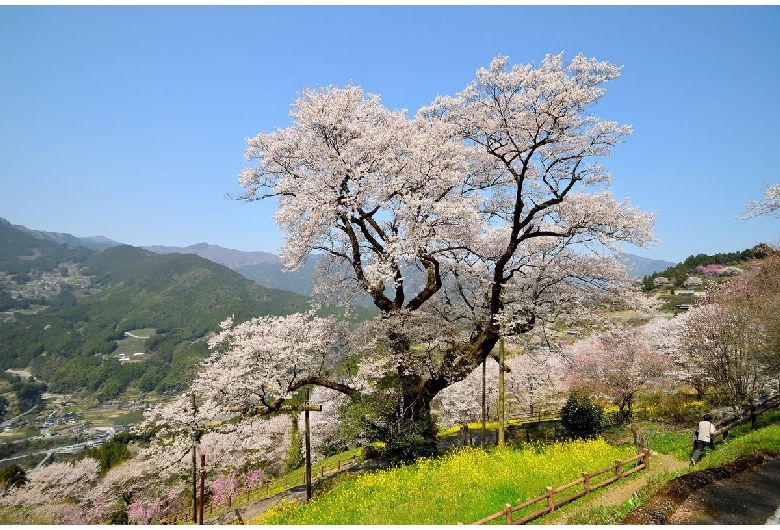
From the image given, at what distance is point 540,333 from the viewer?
18359 mm

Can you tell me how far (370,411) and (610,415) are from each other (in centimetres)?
2275

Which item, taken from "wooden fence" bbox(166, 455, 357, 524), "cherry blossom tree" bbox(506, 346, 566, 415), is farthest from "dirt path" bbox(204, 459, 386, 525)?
"cherry blossom tree" bbox(506, 346, 566, 415)

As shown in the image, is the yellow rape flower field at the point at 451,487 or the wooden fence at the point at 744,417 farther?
the wooden fence at the point at 744,417

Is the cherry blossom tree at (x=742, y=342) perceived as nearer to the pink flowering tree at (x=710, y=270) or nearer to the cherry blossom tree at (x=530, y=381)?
the cherry blossom tree at (x=530, y=381)

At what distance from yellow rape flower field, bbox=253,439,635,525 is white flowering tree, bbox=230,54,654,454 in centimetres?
330

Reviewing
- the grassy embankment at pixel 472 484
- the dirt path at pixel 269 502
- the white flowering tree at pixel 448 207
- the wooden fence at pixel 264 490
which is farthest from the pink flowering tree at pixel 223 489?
the white flowering tree at pixel 448 207

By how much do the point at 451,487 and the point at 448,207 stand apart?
32.8ft

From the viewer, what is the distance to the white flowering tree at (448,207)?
15.4 meters

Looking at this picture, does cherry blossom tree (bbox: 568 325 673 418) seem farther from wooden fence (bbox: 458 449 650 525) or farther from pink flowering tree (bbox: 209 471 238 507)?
pink flowering tree (bbox: 209 471 238 507)

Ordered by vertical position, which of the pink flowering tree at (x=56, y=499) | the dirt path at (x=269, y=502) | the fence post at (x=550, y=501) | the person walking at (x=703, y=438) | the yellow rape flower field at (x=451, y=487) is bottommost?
the pink flowering tree at (x=56, y=499)

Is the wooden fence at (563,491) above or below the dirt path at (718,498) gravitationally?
below

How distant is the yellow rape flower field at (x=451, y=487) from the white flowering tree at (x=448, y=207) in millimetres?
3304

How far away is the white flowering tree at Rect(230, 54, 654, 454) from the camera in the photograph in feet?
50.5

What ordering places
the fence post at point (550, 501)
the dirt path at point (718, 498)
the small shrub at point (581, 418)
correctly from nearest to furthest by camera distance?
the dirt path at point (718, 498) → the fence post at point (550, 501) → the small shrub at point (581, 418)
